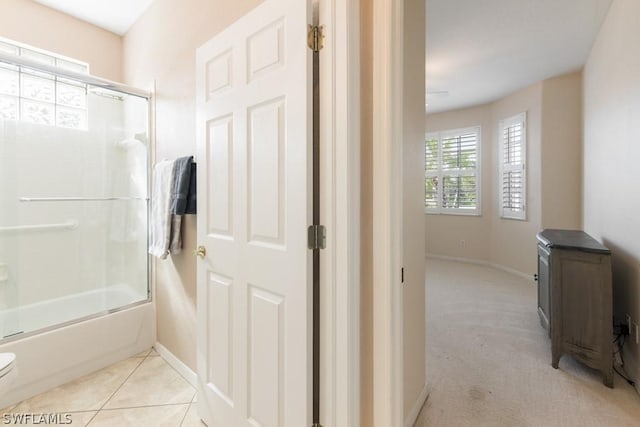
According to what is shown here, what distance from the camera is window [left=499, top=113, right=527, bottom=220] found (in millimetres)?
4551

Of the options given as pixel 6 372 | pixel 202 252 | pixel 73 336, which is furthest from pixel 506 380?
pixel 73 336

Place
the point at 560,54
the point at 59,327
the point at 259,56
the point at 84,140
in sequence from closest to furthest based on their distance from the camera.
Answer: the point at 259,56 < the point at 59,327 < the point at 84,140 < the point at 560,54

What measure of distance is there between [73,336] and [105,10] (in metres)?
2.65

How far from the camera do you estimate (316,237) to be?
117 centimetres

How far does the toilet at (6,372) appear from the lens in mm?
1359

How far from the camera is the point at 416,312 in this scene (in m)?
1.70

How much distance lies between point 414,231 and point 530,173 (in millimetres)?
3808

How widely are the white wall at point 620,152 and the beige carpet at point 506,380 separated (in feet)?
1.10

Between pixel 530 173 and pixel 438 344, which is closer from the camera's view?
pixel 438 344

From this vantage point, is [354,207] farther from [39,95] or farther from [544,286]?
[39,95]

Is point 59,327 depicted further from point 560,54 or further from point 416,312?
point 560,54

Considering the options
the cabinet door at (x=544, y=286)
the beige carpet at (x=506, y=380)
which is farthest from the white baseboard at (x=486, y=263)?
the cabinet door at (x=544, y=286)

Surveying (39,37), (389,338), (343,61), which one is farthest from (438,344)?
(39,37)

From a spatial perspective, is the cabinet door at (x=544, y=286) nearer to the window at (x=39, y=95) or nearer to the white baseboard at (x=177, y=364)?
the white baseboard at (x=177, y=364)
